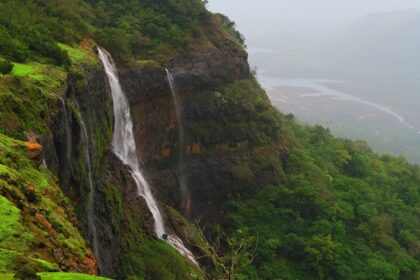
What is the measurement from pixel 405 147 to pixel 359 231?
372 feet

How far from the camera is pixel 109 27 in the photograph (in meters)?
31.3

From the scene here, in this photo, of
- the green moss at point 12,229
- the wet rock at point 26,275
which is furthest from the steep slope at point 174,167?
the wet rock at point 26,275

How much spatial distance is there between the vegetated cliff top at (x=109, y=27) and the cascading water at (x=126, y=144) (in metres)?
2.31

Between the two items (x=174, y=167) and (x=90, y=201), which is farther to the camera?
(x=174, y=167)

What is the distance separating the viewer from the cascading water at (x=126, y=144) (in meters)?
25.2

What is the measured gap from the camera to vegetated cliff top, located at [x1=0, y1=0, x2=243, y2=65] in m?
18.2

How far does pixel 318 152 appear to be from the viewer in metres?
45.6

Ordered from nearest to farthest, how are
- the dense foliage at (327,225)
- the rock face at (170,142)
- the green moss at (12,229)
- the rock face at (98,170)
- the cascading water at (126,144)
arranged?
the green moss at (12,229) → the rock face at (98,170) → the rock face at (170,142) → the cascading water at (126,144) → the dense foliage at (327,225)

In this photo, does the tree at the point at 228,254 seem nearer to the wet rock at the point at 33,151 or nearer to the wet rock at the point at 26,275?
the wet rock at the point at 26,275

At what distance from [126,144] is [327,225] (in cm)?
1664

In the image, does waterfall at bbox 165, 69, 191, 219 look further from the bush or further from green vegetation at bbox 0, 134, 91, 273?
green vegetation at bbox 0, 134, 91, 273

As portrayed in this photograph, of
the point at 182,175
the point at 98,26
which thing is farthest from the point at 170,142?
the point at 98,26

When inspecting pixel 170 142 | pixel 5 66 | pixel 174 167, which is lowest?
pixel 174 167

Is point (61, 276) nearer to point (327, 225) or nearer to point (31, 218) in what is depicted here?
point (31, 218)
